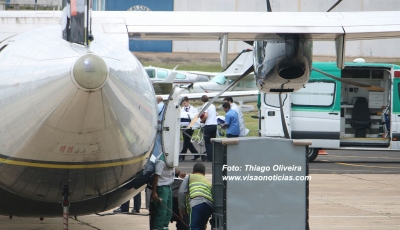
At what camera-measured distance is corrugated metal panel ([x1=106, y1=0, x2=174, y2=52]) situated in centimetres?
5003

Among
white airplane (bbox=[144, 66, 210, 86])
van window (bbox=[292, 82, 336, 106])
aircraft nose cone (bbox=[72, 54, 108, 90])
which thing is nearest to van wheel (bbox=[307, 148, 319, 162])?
van window (bbox=[292, 82, 336, 106])

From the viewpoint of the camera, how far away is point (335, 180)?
625 inches

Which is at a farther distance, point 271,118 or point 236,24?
point 271,118

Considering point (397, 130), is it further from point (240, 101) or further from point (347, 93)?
point (240, 101)

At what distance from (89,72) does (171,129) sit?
9.31ft

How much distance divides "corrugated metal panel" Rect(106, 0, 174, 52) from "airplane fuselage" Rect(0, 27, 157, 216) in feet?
143

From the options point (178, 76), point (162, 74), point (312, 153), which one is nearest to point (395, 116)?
point (312, 153)

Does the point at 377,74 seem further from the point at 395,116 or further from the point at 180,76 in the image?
the point at 180,76

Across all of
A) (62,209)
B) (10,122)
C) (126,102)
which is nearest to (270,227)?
(62,209)

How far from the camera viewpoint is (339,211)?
11.8 metres

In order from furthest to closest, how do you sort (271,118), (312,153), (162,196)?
(312,153) → (271,118) → (162,196)

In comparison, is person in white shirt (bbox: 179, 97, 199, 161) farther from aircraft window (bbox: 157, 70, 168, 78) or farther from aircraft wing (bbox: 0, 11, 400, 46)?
aircraft window (bbox: 157, 70, 168, 78)

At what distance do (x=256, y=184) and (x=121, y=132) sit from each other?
2428 mm

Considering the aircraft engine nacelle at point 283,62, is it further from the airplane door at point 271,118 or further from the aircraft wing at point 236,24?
the airplane door at point 271,118
